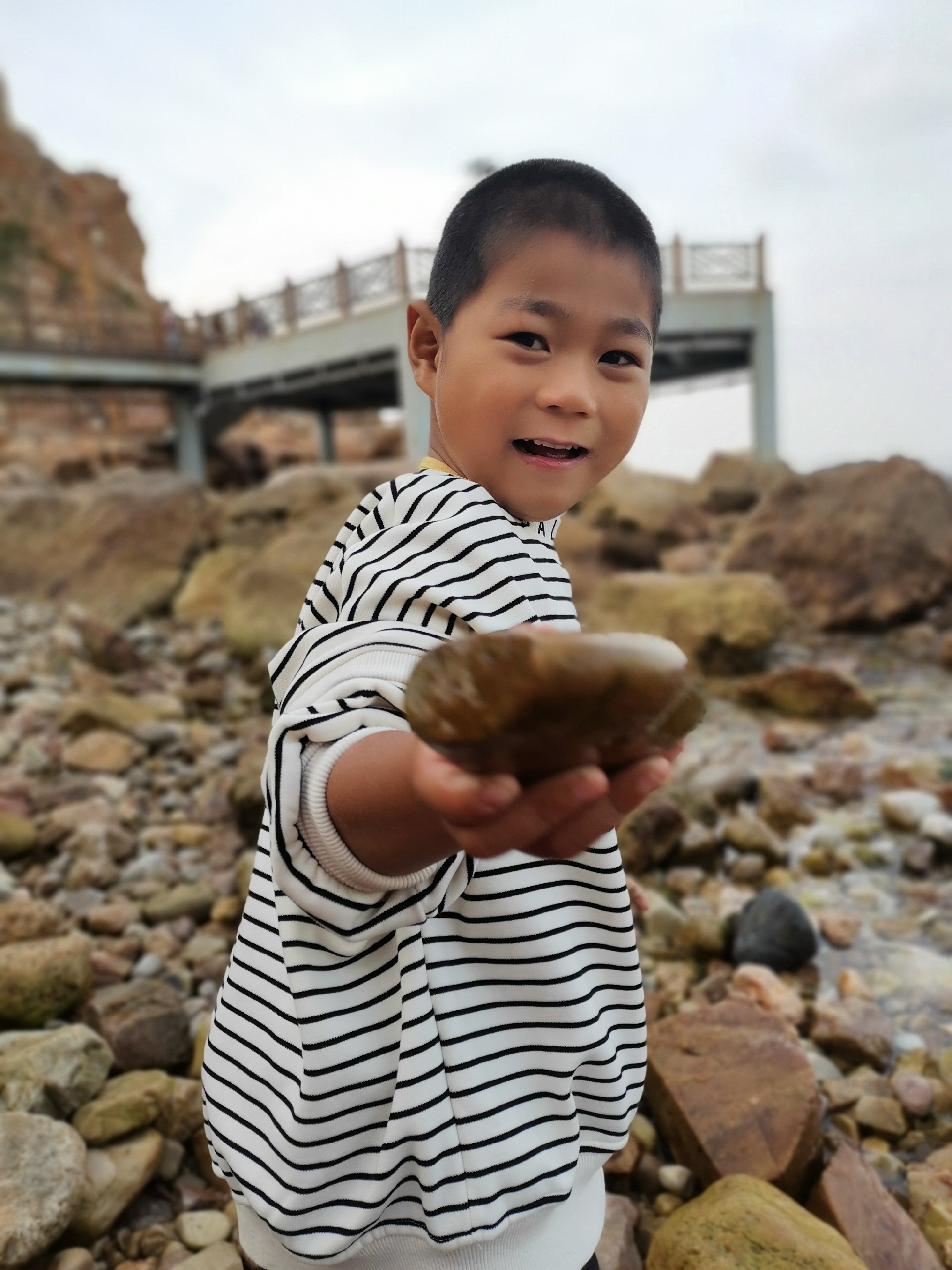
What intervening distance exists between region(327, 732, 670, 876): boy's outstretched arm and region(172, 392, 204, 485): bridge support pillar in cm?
1484

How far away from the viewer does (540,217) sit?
951 millimetres

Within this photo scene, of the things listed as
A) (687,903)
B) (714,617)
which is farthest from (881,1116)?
(714,617)

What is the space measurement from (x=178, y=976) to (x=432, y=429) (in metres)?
1.45

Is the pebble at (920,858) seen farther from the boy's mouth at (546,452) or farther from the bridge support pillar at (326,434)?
the bridge support pillar at (326,434)

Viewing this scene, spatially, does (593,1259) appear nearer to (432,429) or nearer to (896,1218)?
(896,1218)

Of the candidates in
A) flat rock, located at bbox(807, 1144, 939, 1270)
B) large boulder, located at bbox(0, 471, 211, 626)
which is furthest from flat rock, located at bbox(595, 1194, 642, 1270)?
large boulder, located at bbox(0, 471, 211, 626)

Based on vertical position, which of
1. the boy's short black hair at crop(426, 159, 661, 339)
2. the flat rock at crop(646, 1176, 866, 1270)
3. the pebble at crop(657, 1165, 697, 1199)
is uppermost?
the boy's short black hair at crop(426, 159, 661, 339)

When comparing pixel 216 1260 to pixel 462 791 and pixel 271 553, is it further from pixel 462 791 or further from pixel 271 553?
pixel 271 553

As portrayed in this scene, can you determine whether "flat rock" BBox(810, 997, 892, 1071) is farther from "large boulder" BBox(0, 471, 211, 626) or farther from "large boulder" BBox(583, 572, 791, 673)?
"large boulder" BBox(0, 471, 211, 626)

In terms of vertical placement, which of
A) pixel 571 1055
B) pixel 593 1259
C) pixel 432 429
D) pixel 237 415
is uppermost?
pixel 237 415

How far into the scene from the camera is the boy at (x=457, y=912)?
82 centimetres

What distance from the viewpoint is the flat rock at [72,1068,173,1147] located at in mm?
1438

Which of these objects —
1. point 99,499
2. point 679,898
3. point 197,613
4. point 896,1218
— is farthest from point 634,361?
point 99,499

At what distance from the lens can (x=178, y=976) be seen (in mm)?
1987
